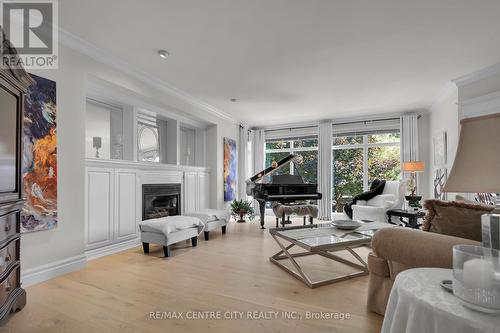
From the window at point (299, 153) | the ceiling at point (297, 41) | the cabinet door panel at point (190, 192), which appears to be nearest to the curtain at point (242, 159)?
the window at point (299, 153)

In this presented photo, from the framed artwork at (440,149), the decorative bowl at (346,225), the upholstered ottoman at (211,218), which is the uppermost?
the framed artwork at (440,149)

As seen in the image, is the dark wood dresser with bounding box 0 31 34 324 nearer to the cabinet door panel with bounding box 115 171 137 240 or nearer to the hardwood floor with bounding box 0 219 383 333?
the hardwood floor with bounding box 0 219 383 333

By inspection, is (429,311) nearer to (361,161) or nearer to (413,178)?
(413,178)

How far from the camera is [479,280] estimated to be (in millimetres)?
888

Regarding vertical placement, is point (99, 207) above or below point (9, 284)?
above

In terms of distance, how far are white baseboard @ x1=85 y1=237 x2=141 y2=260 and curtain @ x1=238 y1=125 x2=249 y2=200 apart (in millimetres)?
3658

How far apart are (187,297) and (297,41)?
2.86 m

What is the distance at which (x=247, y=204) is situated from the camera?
6629 millimetres

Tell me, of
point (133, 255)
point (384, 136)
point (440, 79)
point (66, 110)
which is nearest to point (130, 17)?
point (66, 110)

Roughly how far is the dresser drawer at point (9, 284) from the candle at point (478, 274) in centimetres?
262

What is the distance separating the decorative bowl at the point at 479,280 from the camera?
0.85m

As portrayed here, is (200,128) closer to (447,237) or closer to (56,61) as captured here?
(56,61)

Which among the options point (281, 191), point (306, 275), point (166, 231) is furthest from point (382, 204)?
point (166, 231)

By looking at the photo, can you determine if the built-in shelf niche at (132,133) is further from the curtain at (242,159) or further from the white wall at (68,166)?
the curtain at (242,159)
